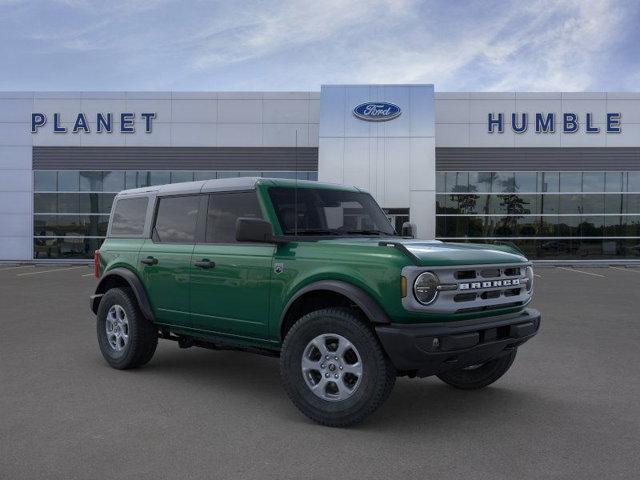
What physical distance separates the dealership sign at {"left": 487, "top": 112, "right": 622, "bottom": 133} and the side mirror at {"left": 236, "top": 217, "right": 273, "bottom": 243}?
2491 cm

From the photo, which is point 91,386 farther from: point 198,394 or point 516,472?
point 516,472

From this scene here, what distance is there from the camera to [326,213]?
18.4ft

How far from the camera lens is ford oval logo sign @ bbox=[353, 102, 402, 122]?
2595 cm

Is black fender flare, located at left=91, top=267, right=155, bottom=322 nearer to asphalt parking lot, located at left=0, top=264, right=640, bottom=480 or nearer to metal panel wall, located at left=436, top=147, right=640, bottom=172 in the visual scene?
asphalt parking lot, located at left=0, top=264, right=640, bottom=480

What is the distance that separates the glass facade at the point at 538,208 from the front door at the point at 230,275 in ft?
74.4

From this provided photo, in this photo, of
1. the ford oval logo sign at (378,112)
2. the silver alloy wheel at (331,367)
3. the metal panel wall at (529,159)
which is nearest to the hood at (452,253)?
the silver alloy wheel at (331,367)

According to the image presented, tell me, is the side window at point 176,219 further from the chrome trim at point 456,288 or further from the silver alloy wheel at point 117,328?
the chrome trim at point 456,288

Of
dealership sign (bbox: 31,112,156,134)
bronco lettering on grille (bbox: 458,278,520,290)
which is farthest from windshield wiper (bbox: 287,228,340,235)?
dealership sign (bbox: 31,112,156,134)

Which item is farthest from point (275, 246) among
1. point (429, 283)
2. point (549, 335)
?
point (549, 335)

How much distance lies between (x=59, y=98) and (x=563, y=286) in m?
23.8

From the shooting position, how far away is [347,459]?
3.88 metres

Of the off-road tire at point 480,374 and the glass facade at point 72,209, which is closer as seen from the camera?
the off-road tire at point 480,374

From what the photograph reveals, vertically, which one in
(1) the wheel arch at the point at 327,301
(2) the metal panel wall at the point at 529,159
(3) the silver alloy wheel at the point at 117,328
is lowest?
(3) the silver alloy wheel at the point at 117,328

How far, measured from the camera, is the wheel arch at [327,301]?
14.3 feet
